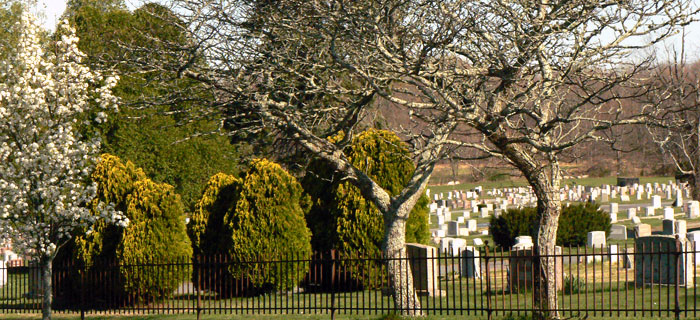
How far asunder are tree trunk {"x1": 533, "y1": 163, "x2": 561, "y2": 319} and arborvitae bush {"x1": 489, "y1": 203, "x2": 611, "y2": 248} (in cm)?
1176

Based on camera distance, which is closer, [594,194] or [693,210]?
[693,210]

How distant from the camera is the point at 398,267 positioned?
40.3 feet

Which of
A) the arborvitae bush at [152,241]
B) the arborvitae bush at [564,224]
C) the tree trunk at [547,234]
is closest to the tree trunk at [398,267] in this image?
the tree trunk at [547,234]

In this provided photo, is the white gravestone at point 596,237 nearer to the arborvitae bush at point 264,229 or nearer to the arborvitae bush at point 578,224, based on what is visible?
the arborvitae bush at point 578,224

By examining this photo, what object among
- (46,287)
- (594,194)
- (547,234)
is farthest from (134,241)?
(594,194)

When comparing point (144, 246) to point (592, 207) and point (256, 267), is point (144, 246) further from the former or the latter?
point (592, 207)

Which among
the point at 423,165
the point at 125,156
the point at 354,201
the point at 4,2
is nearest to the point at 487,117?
the point at 423,165

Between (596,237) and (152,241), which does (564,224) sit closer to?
(596,237)

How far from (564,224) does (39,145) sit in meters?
15.2

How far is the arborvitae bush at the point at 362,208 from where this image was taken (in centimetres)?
1705

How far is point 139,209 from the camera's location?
647 inches

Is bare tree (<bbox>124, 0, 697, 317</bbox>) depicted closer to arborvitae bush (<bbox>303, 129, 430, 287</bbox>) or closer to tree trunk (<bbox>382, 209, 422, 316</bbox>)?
tree trunk (<bbox>382, 209, 422, 316</bbox>)

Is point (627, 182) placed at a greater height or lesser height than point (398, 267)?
greater

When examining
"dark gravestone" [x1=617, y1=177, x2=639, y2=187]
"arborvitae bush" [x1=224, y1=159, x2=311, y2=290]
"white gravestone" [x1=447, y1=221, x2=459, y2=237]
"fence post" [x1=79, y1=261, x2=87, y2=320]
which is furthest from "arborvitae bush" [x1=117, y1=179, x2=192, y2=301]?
"dark gravestone" [x1=617, y1=177, x2=639, y2=187]
